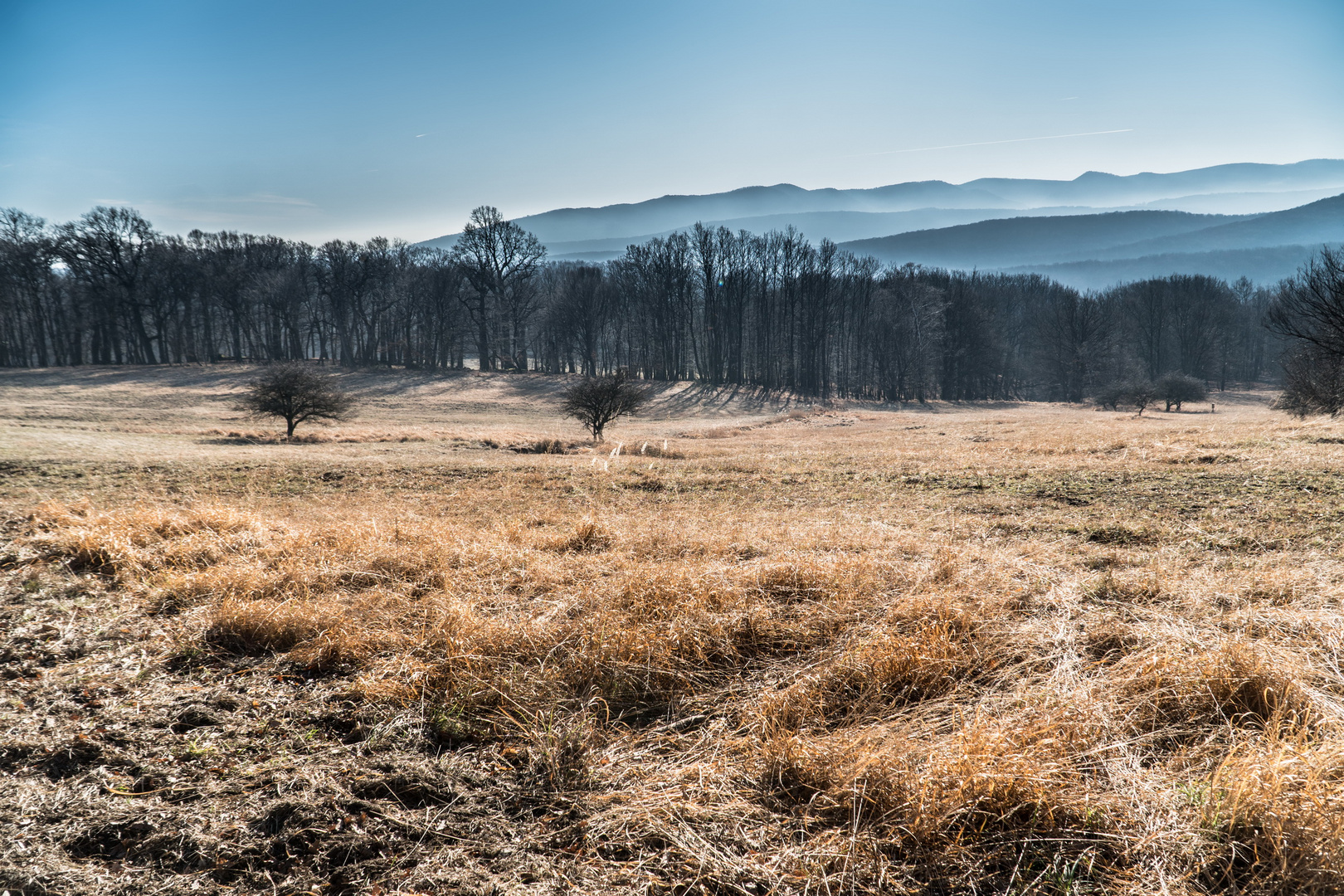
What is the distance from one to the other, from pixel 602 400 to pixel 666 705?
26083mm

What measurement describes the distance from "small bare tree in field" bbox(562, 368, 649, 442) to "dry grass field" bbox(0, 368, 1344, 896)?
21837 millimetres

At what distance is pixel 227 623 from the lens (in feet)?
13.4

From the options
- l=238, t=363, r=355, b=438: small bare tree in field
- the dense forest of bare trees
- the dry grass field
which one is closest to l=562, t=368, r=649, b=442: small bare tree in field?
l=238, t=363, r=355, b=438: small bare tree in field

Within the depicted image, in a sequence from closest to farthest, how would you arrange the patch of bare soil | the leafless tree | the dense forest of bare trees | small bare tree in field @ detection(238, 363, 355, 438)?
the patch of bare soil, small bare tree in field @ detection(238, 363, 355, 438), the dense forest of bare trees, the leafless tree

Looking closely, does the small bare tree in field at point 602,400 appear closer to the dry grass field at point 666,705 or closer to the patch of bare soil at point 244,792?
the dry grass field at point 666,705

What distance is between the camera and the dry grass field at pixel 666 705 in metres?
2.27

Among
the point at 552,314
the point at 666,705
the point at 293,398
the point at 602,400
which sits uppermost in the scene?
the point at 552,314

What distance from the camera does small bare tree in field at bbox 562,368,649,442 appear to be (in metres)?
29.0

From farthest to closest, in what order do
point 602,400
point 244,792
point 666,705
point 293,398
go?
point 602,400 → point 293,398 → point 666,705 → point 244,792

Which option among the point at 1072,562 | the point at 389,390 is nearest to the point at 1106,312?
the point at 389,390

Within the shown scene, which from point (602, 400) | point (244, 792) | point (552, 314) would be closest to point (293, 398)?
point (602, 400)

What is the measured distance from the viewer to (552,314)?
222ft

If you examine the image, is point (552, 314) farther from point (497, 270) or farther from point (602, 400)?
point (602, 400)

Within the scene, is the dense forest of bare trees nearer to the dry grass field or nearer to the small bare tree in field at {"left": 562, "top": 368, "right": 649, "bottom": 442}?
the small bare tree in field at {"left": 562, "top": 368, "right": 649, "bottom": 442}
